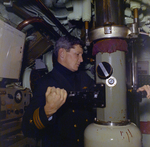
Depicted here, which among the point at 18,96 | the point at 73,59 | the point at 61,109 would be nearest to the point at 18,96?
the point at 18,96

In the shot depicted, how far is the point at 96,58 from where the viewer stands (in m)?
0.92

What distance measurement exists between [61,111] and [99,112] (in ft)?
2.07

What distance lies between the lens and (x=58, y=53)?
1708 millimetres

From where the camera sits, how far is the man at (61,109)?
3.23ft

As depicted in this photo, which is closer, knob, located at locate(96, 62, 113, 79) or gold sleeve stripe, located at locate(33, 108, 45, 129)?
knob, located at locate(96, 62, 113, 79)

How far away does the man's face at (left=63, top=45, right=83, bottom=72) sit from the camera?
1.59m

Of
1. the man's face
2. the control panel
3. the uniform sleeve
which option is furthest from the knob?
the control panel

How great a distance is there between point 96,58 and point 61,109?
713 millimetres

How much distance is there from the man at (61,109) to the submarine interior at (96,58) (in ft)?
0.81

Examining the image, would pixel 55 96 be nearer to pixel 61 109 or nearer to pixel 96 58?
pixel 96 58

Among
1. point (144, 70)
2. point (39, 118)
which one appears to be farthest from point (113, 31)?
point (144, 70)

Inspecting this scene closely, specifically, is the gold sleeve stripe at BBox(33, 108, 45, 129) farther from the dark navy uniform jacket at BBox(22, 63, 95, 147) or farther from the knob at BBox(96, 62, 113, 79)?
the knob at BBox(96, 62, 113, 79)

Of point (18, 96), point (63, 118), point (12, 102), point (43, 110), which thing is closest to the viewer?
point (43, 110)

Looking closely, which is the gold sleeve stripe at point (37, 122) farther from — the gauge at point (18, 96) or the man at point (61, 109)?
the gauge at point (18, 96)
